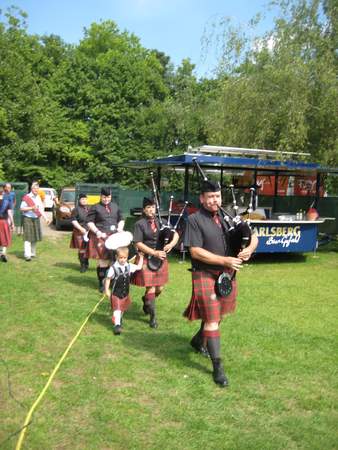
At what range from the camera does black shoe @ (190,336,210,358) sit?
5195 millimetres

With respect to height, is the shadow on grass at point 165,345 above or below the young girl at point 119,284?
below

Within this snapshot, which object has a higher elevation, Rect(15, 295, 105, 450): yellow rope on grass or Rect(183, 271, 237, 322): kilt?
Rect(183, 271, 237, 322): kilt

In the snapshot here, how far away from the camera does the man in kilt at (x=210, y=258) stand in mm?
4469

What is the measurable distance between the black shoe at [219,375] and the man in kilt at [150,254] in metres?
1.75

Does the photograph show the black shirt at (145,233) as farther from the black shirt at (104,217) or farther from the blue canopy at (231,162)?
the blue canopy at (231,162)

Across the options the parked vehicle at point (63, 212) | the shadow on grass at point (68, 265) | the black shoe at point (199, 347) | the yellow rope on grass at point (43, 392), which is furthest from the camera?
the parked vehicle at point (63, 212)

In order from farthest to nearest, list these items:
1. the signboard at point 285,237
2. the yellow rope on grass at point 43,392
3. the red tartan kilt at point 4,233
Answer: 1. the signboard at point 285,237
2. the red tartan kilt at point 4,233
3. the yellow rope on grass at point 43,392

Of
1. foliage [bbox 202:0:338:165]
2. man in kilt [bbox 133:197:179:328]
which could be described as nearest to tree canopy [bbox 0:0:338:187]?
foliage [bbox 202:0:338:165]

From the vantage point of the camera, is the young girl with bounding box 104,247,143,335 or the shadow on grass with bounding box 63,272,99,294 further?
the shadow on grass with bounding box 63,272,99,294

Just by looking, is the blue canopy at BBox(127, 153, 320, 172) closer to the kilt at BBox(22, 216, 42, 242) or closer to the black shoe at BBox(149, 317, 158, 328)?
the kilt at BBox(22, 216, 42, 242)

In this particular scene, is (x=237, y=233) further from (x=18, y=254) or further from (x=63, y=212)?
(x=63, y=212)

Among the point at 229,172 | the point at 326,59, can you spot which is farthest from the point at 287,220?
the point at 326,59

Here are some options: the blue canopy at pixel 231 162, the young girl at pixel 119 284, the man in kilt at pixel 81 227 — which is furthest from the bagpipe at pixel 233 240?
the blue canopy at pixel 231 162

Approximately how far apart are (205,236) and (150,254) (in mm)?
1680
